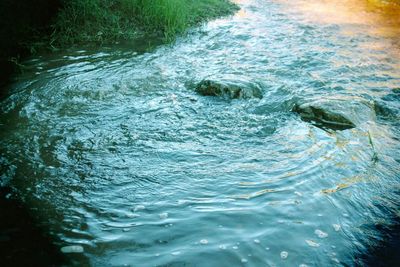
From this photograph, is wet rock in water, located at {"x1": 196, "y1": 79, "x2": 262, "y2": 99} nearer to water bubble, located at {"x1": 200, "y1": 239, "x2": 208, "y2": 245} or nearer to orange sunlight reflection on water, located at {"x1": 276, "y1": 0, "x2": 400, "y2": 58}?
water bubble, located at {"x1": 200, "y1": 239, "x2": 208, "y2": 245}

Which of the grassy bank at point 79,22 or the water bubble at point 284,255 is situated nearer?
the water bubble at point 284,255

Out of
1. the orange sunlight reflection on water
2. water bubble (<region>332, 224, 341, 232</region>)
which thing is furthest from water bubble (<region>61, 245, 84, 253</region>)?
the orange sunlight reflection on water

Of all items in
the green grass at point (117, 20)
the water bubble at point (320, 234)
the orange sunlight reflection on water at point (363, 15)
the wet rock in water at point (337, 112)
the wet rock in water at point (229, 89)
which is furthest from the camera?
the orange sunlight reflection on water at point (363, 15)

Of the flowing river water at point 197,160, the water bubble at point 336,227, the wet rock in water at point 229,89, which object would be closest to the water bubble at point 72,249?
the flowing river water at point 197,160

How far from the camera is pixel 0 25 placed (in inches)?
229

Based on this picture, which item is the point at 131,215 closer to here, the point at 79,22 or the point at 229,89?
the point at 229,89

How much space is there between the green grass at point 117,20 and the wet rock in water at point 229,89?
3119mm

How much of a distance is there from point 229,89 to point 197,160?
2176 mm

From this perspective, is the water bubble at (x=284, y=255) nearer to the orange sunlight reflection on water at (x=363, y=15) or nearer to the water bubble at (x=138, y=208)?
the water bubble at (x=138, y=208)

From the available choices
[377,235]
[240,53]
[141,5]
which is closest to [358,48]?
[240,53]

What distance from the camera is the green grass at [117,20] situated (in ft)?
25.7

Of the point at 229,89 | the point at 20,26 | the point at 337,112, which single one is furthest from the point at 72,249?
the point at 20,26

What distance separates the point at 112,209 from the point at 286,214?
163 cm

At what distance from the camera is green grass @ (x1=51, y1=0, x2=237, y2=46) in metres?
7.84
